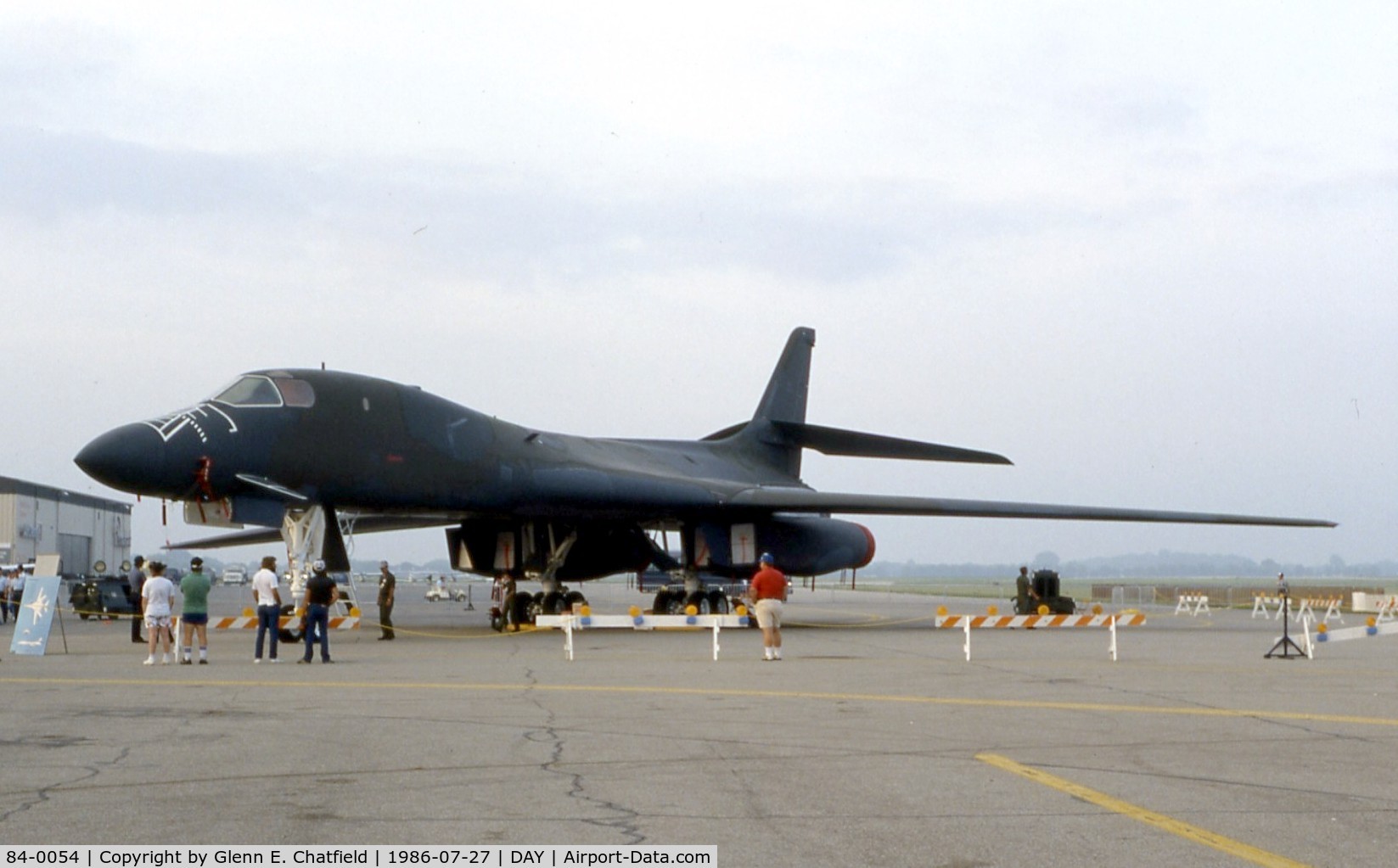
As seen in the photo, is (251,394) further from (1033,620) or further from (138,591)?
(1033,620)

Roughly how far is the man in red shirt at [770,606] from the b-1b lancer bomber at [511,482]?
22.2 feet

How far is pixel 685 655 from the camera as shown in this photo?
19406 mm

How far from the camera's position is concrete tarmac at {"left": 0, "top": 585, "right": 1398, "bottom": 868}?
644 centimetres

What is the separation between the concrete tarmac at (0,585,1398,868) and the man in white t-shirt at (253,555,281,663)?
3.31 ft

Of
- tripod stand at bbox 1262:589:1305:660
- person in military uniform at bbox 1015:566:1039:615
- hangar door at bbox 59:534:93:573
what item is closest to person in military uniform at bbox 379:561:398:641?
tripod stand at bbox 1262:589:1305:660

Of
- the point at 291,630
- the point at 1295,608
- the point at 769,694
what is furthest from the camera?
the point at 1295,608

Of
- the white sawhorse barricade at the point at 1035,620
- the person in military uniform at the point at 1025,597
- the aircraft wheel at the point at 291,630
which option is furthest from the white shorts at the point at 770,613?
the person in military uniform at the point at 1025,597

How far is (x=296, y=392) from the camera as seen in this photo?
22.1 m

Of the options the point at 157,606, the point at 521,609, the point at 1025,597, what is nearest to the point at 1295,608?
the point at 1025,597

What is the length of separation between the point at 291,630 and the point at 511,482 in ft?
17.0

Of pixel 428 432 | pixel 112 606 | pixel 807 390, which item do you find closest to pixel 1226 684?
pixel 428 432

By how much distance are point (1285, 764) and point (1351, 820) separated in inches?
78.1

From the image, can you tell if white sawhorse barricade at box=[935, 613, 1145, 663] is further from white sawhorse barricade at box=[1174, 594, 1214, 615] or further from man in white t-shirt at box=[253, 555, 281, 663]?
white sawhorse barricade at box=[1174, 594, 1214, 615]

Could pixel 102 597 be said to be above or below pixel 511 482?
below
